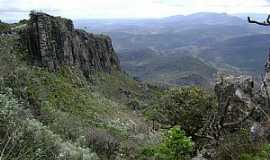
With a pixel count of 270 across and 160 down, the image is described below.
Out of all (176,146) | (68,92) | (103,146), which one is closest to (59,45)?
(68,92)

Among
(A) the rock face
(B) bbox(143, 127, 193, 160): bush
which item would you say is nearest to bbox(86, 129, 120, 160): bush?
(B) bbox(143, 127, 193, 160): bush

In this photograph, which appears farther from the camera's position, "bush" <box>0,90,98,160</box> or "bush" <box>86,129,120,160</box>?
"bush" <box>86,129,120,160</box>

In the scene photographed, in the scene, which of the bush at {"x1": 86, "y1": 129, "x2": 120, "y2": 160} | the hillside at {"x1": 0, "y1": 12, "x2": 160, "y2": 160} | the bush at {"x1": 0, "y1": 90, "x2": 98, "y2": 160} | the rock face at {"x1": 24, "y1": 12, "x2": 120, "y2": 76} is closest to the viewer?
the bush at {"x1": 0, "y1": 90, "x2": 98, "y2": 160}

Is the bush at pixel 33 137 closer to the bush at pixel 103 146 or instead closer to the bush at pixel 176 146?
the bush at pixel 176 146

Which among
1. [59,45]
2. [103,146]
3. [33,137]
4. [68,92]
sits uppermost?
[33,137]

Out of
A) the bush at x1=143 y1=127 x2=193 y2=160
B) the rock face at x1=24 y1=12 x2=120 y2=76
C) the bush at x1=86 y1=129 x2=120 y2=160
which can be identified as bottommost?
the rock face at x1=24 y1=12 x2=120 y2=76

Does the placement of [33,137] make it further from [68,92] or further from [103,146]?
[68,92]

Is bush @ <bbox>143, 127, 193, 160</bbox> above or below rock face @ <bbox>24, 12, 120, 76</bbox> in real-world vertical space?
above

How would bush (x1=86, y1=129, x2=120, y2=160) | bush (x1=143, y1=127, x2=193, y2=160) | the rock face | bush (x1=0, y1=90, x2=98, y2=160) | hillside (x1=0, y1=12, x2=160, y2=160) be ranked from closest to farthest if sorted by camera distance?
bush (x1=0, y1=90, x2=98, y2=160), bush (x1=143, y1=127, x2=193, y2=160), hillside (x1=0, y1=12, x2=160, y2=160), bush (x1=86, y1=129, x2=120, y2=160), the rock face

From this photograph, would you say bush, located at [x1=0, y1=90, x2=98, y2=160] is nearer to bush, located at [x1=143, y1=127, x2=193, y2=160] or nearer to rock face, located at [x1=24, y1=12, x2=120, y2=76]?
bush, located at [x1=143, y1=127, x2=193, y2=160]

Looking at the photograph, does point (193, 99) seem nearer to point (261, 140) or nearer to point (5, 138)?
point (261, 140)

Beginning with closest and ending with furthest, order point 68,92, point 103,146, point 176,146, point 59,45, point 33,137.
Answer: point 33,137
point 176,146
point 103,146
point 68,92
point 59,45

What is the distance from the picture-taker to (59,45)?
2479 inches

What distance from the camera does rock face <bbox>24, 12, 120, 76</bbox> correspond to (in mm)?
55688
